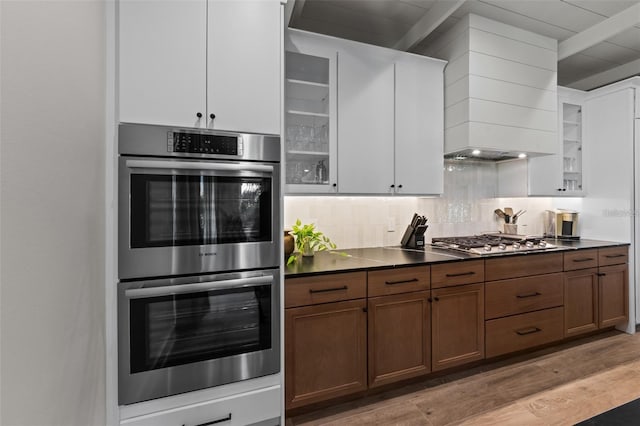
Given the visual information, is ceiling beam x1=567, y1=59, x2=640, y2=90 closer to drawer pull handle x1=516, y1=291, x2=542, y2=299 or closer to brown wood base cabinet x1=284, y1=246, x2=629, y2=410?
brown wood base cabinet x1=284, y1=246, x2=629, y2=410

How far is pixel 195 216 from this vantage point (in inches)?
59.1

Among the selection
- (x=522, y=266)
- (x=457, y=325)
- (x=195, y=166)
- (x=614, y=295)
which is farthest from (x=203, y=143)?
(x=614, y=295)

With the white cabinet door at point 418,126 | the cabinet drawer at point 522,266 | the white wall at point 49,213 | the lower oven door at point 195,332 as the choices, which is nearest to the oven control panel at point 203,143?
the white wall at point 49,213

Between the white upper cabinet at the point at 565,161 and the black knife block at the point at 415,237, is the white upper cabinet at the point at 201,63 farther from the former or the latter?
the white upper cabinet at the point at 565,161

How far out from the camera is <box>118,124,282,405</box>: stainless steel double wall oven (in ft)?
4.58

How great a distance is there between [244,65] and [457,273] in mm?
1948

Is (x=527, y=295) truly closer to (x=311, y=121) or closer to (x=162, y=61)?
(x=311, y=121)

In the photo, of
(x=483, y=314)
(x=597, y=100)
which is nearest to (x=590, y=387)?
(x=483, y=314)

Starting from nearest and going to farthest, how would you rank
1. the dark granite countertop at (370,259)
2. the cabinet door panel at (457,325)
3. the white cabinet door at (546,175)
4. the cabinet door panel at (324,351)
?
1. the cabinet door panel at (324,351)
2. the dark granite countertop at (370,259)
3. the cabinet door panel at (457,325)
4. the white cabinet door at (546,175)

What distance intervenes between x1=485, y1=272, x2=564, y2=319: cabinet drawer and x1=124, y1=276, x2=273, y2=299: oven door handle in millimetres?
1750

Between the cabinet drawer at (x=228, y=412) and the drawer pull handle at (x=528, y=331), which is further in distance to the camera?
the drawer pull handle at (x=528, y=331)

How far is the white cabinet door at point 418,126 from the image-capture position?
241 centimetres

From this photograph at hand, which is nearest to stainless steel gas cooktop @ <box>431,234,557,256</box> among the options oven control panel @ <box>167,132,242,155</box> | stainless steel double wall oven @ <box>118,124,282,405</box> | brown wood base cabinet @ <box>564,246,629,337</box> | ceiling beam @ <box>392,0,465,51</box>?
brown wood base cabinet @ <box>564,246,629,337</box>

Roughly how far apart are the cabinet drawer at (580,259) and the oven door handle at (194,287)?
8.72ft
